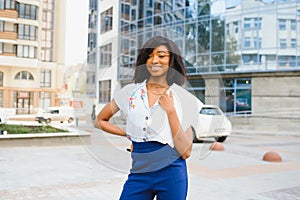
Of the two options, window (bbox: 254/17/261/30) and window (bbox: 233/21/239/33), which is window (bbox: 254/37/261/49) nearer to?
window (bbox: 254/17/261/30)

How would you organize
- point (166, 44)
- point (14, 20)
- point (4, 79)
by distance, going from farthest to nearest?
point (4, 79) → point (14, 20) → point (166, 44)

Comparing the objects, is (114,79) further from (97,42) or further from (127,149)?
(127,149)

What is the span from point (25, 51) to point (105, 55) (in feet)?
117

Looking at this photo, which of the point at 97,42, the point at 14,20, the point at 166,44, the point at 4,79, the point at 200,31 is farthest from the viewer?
the point at 4,79

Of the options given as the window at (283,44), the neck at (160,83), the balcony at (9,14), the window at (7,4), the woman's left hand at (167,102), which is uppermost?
the window at (7,4)

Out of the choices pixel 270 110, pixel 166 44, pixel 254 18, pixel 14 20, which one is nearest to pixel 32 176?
pixel 166 44

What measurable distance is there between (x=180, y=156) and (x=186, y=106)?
0.26 metres

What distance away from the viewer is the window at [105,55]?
1692mm

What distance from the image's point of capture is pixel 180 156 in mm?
1763

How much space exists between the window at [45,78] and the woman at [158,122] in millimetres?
39849

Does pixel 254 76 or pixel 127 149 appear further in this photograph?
pixel 254 76

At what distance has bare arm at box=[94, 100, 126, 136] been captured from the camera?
1.87 meters

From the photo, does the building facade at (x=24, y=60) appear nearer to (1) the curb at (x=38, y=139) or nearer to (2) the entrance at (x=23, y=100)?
(2) the entrance at (x=23, y=100)

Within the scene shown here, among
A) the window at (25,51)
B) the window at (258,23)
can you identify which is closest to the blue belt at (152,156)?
the window at (258,23)
